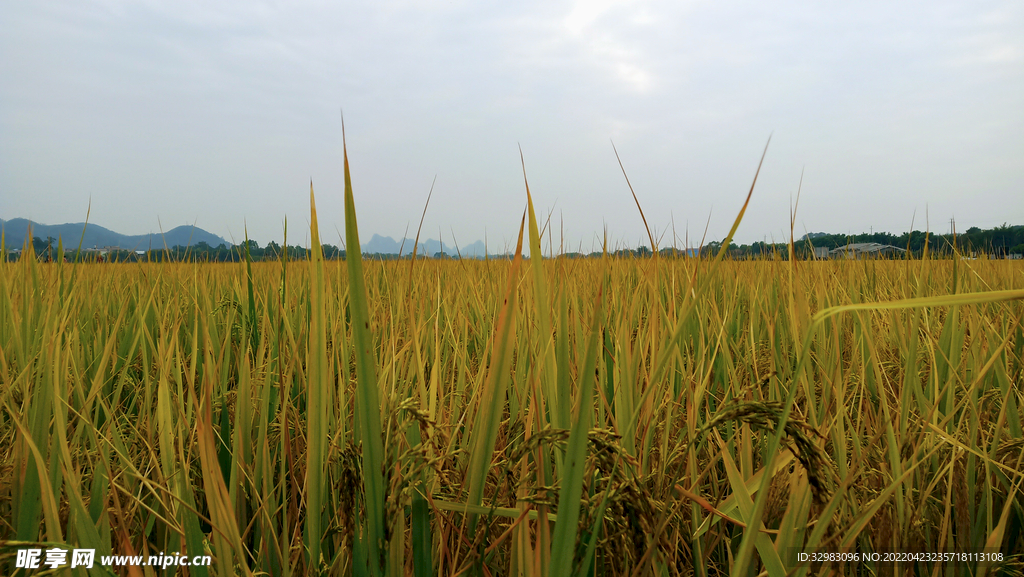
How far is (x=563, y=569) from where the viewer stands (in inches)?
18.3

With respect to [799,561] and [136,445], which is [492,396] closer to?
[799,561]

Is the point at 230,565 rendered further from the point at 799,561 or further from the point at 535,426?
the point at 799,561

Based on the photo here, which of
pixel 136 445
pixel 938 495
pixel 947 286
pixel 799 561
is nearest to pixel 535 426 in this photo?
pixel 799 561

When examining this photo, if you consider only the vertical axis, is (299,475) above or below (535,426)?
below

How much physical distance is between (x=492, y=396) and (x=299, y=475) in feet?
1.95

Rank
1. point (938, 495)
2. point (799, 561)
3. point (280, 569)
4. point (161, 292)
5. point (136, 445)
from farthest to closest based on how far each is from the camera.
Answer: point (161, 292), point (136, 445), point (938, 495), point (280, 569), point (799, 561)

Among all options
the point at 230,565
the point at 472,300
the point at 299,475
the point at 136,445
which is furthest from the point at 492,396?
the point at 472,300

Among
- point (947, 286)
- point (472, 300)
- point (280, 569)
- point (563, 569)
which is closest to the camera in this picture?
point (563, 569)

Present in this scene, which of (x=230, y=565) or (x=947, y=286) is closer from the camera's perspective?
(x=230, y=565)

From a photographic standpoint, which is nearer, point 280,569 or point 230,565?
point 230,565

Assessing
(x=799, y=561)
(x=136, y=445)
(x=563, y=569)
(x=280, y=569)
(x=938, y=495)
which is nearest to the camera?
(x=563, y=569)

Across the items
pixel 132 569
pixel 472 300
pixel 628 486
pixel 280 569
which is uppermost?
pixel 472 300

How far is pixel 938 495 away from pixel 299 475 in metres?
1.24

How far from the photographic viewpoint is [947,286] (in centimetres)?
192
